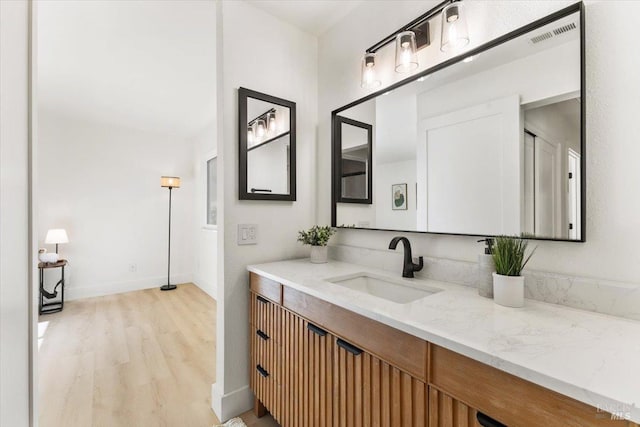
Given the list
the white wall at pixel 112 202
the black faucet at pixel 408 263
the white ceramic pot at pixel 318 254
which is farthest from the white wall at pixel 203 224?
the black faucet at pixel 408 263

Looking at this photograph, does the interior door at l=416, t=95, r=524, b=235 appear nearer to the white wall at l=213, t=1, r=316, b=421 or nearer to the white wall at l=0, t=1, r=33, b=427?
the white wall at l=213, t=1, r=316, b=421

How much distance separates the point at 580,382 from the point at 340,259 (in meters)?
1.39

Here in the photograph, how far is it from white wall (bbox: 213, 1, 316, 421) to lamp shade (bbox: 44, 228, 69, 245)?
10.4 ft

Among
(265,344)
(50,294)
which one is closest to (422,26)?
(265,344)

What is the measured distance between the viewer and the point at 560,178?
987 millimetres

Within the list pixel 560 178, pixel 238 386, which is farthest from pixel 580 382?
pixel 238 386

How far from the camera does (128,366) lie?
2236 mm

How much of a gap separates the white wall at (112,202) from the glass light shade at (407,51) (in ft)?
13.8

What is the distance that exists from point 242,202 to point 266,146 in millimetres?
395

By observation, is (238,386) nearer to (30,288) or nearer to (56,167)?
(30,288)

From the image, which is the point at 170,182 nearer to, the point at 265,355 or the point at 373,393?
the point at 265,355

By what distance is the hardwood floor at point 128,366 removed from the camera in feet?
5.58

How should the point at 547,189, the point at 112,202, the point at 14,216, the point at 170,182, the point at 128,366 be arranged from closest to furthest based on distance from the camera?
the point at 14,216, the point at 547,189, the point at 128,366, the point at 112,202, the point at 170,182

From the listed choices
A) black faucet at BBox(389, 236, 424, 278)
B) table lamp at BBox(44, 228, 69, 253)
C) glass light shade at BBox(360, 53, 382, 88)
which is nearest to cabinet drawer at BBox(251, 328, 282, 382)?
black faucet at BBox(389, 236, 424, 278)
